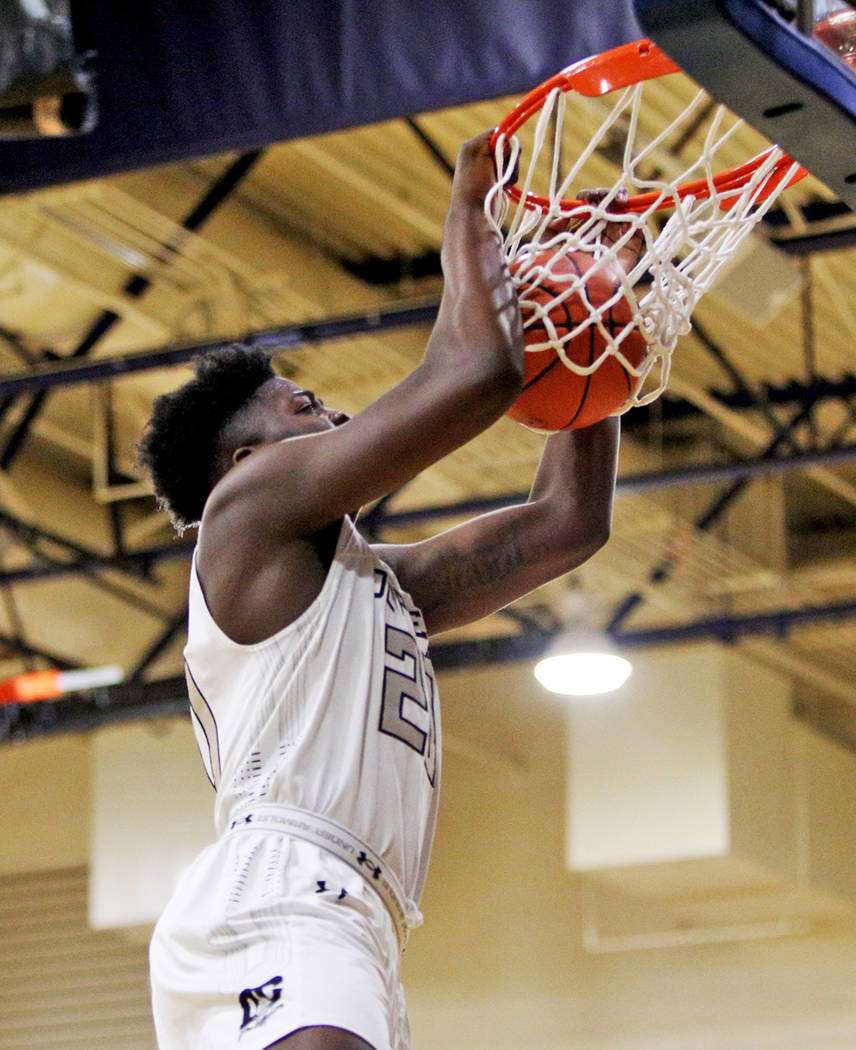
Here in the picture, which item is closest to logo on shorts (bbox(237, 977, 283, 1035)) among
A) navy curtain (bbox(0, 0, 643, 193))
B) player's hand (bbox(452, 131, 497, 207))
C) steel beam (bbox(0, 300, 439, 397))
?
player's hand (bbox(452, 131, 497, 207))

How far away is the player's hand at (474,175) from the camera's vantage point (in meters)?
2.97

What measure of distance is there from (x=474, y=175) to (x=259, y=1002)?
131 cm

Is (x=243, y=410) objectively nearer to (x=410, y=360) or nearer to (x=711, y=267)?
(x=711, y=267)

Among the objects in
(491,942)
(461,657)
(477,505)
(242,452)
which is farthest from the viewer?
(491,942)

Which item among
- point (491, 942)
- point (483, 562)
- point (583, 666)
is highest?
point (491, 942)

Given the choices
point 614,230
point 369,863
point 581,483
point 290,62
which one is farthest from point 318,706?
point 290,62

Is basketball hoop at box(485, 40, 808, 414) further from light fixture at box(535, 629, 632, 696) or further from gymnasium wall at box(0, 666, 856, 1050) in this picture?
gymnasium wall at box(0, 666, 856, 1050)

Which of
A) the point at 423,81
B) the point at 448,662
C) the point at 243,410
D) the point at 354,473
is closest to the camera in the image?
the point at 354,473

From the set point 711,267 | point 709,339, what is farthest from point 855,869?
point 711,267

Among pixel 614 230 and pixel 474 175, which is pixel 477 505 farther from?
pixel 474 175

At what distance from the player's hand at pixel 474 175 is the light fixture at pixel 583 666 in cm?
619

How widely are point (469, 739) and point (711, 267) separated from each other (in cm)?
1046

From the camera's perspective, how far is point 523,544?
3.43 m

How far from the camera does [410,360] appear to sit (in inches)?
368
